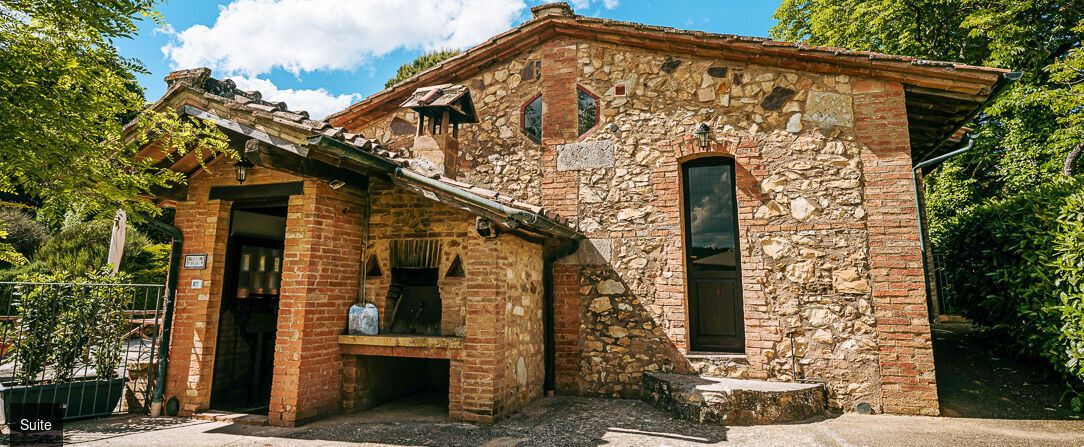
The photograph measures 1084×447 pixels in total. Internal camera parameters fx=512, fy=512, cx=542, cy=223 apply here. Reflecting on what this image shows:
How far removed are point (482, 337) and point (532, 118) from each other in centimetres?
361

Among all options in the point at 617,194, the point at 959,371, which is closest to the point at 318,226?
the point at 617,194

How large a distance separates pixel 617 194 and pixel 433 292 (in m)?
2.77

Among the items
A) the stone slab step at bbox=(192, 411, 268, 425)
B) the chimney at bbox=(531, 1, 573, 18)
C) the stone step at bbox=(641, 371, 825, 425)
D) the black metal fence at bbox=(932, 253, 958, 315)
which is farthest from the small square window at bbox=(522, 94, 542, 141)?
the black metal fence at bbox=(932, 253, 958, 315)

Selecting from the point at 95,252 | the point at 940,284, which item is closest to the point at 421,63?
the point at 95,252

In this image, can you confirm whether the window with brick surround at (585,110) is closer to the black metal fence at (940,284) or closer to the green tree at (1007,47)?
the black metal fence at (940,284)

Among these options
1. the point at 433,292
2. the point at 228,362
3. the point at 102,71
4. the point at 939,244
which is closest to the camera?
the point at 102,71

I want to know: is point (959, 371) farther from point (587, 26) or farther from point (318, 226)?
point (318, 226)

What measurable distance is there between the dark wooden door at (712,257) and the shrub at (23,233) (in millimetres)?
19328

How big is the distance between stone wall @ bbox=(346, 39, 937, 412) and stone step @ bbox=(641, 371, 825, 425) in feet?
1.43

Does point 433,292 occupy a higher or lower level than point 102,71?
lower

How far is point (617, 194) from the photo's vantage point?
7.00 meters

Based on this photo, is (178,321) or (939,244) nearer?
(178,321)

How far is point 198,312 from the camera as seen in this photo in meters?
5.85

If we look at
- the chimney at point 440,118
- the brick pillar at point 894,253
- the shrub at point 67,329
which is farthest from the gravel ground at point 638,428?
the chimney at point 440,118
